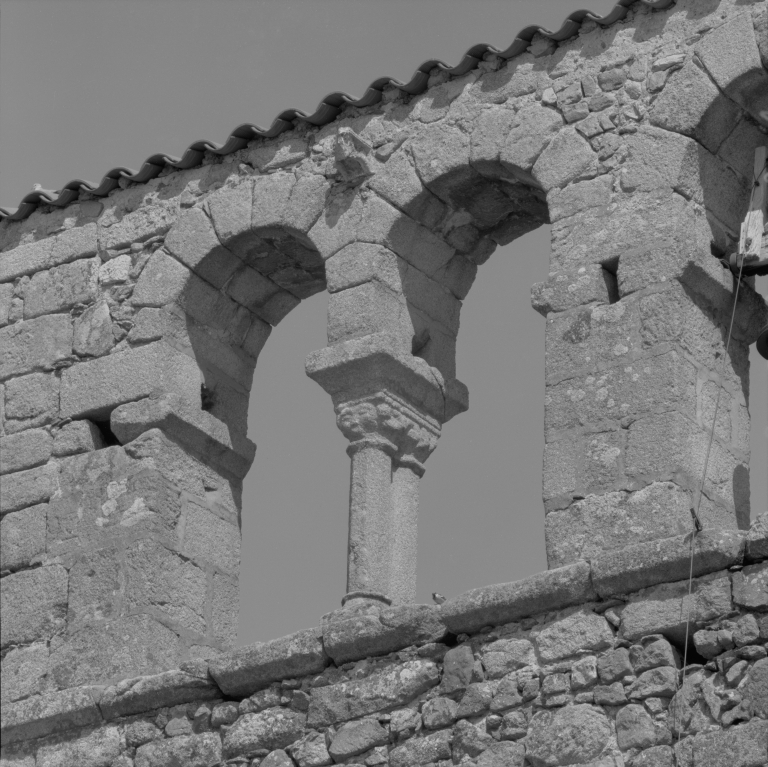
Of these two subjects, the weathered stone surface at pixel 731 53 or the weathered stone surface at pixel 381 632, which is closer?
the weathered stone surface at pixel 381 632

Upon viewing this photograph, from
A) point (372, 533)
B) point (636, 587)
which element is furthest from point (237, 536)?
point (636, 587)

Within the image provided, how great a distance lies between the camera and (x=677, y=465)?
9.58m

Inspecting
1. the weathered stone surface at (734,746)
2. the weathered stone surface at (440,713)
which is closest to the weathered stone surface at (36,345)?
the weathered stone surface at (440,713)

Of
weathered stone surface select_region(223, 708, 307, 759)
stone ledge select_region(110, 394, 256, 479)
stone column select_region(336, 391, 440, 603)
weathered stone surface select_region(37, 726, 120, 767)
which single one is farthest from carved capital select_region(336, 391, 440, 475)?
weathered stone surface select_region(37, 726, 120, 767)

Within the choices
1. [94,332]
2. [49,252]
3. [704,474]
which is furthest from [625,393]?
[49,252]

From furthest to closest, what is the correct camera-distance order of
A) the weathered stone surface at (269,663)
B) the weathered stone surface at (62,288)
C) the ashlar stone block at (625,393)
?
the weathered stone surface at (62,288) < the weathered stone surface at (269,663) < the ashlar stone block at (625,393)

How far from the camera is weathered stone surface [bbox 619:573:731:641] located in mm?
8953

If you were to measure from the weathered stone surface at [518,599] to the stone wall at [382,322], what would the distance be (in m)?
0.04

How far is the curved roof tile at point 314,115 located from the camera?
10859mm

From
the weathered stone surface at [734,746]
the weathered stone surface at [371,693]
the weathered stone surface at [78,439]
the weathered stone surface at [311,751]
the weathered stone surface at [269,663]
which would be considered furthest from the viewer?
the weathered stone surface at [78,439]

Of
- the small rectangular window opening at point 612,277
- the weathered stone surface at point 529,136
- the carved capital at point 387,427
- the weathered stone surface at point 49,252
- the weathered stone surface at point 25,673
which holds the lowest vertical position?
the weathered stone surface at point 25,673

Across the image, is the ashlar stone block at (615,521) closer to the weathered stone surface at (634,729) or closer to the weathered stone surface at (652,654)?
the weathered stone surface at (652,654)

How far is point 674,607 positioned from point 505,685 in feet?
2.62

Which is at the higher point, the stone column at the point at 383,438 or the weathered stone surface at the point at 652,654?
the stone column at the point at 383,438
